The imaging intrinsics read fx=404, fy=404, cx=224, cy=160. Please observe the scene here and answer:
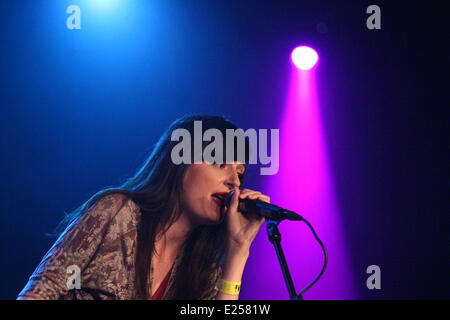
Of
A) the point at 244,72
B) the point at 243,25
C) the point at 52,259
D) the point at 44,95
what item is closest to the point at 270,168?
the point at 244,72

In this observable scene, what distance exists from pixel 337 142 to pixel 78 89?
6.35 feet

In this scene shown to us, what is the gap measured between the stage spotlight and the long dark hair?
163 centimetres

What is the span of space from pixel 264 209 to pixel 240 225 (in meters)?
0.23

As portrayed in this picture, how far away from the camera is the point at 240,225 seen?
156cm

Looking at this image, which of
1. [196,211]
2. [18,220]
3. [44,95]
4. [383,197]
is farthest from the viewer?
[383,197]

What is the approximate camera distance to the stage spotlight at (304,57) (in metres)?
3.19

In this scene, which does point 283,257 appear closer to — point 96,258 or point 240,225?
point 240,225

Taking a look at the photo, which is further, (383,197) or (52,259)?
(383,197)

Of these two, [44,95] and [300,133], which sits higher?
[44,95]

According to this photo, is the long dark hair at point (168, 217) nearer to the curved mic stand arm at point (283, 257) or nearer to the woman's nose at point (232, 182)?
the woman's nose at point (232, 182)

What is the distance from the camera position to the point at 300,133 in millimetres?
3104

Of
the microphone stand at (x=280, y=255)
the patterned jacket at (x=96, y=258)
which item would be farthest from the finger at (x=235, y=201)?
the patterned jacket at (x=96, y=258)

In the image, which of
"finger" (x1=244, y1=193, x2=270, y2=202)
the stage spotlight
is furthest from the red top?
the stage spotlight

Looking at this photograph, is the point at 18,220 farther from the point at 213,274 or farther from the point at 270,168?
the point at 270,168
